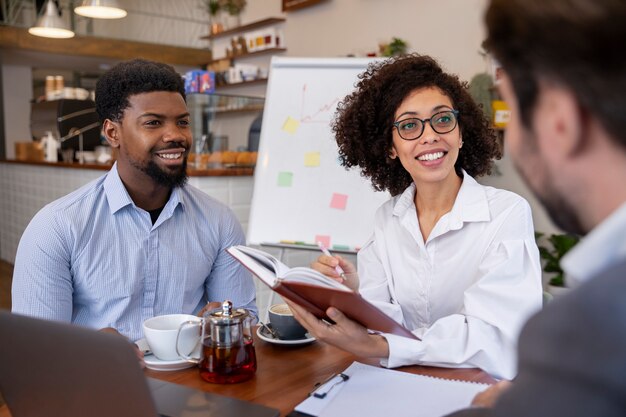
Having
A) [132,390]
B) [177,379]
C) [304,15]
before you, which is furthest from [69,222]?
[304,15]

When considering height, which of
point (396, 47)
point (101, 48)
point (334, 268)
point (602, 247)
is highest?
point (396, 47)

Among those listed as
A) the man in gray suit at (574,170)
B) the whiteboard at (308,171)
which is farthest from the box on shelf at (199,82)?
the man in gray suit at (574,170)

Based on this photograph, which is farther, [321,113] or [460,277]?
[321,113]

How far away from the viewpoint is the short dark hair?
0.48m

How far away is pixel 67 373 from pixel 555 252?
12.4ft

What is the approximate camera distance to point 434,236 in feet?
4.86

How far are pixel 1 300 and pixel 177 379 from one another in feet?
12.6

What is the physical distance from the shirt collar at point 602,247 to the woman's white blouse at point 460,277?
0.62 meters

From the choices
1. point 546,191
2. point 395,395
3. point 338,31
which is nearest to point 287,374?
point 395,395

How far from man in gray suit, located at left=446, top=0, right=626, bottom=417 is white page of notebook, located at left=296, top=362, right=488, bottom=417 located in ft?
1.32

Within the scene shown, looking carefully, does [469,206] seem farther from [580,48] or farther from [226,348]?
[580,48]

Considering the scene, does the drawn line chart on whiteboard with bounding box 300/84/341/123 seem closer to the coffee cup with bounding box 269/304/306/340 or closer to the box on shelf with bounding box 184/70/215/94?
the box on shelf with bounding box 184/70/215/94

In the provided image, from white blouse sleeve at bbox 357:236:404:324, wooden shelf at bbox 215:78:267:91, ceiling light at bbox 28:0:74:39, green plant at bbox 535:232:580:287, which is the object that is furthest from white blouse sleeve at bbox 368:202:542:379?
wooden shelf at bbox 215:78:267:91

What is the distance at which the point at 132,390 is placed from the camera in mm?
679
